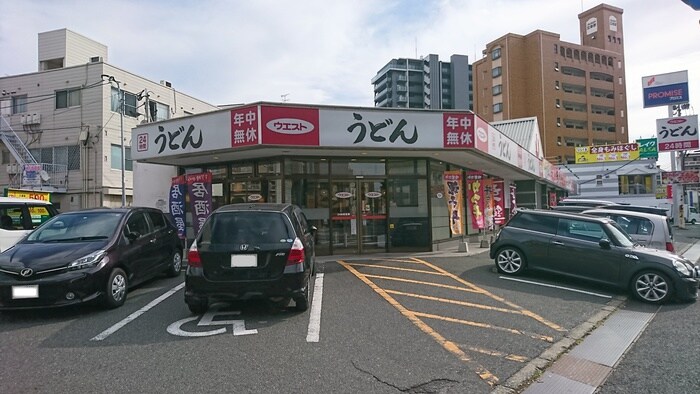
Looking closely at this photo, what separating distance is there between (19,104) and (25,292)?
28895mm

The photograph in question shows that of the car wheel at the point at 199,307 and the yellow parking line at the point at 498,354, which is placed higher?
the car wheel at the point at 199,307

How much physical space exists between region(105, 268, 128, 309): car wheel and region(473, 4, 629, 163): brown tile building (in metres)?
60.9

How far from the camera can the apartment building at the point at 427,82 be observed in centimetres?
9362

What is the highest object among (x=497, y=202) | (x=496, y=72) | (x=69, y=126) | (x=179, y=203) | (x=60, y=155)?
(x=496, y=72)

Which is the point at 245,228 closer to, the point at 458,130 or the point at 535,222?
the point at 535,222

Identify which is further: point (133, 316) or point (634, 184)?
point (634, 184)

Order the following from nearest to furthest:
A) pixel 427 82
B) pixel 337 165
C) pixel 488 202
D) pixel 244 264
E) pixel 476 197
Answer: pixel 244 264 → pixel 337 165 → pixel 476 197 → pixel 488 202 → pixel 427 82

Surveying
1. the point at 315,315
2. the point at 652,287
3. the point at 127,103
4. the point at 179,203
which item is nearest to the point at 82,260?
the point at 315,315

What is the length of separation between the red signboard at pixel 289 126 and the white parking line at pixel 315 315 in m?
3.72

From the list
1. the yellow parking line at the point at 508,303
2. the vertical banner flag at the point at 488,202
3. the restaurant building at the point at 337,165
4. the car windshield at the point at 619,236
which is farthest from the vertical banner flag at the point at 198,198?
the car windshield at the point at 619,236

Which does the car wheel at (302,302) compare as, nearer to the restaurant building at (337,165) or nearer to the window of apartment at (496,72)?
the restaurant building at (337,165)

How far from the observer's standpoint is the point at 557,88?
5953 centimetres

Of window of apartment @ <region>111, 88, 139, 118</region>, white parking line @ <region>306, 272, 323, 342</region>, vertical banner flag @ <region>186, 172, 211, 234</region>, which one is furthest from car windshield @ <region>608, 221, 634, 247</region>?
window of apartment @ <region>111, 88, 139, 118</region>

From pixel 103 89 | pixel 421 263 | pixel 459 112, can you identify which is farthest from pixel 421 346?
pixel 103 89
